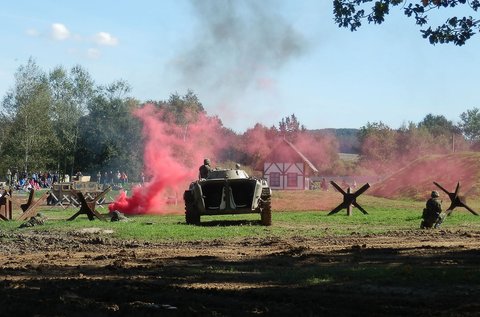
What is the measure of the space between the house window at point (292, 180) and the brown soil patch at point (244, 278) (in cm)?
5730

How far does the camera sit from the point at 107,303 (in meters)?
8.66

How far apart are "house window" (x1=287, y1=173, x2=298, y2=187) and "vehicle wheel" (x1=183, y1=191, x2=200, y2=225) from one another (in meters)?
51.3

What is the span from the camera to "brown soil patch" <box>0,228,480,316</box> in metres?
8.38

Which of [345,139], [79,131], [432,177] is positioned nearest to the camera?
[432,177]

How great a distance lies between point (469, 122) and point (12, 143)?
78.7 m

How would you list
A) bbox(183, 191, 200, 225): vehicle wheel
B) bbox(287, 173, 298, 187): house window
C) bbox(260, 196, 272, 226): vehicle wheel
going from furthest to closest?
bbox(287, 173, 298, 187): house window
bbox(183, 191, 200, 225): vehicle wheel
bbox(260, 196, 272, 226): vehicle wheel

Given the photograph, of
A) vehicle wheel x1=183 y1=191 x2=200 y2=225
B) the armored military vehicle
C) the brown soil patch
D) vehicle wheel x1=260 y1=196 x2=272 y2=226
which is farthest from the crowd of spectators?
the brown soil patch

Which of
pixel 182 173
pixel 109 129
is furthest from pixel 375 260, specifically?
pixel 109 129

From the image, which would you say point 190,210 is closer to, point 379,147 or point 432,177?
point 432,177

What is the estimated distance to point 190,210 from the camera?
24.6 metres

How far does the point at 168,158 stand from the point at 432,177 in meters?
21.6

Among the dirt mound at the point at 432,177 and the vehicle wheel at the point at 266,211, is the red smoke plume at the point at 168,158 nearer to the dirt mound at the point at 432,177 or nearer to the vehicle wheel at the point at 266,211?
the vehicle wheel at the point at 266,211

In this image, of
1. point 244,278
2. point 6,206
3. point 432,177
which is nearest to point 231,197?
point 6,206

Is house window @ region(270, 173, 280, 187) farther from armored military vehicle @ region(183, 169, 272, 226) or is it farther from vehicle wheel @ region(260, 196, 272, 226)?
vehicle wheel @ region(260, 196, 272, 226)
